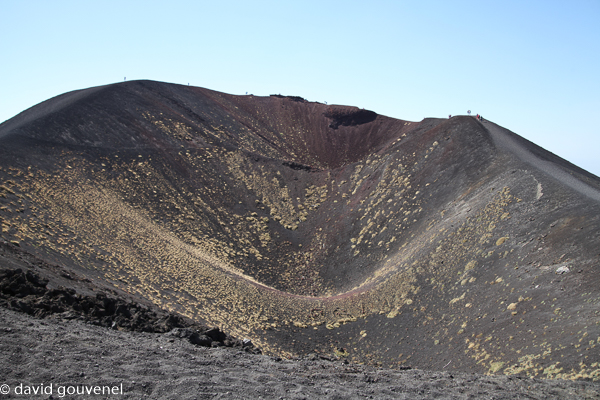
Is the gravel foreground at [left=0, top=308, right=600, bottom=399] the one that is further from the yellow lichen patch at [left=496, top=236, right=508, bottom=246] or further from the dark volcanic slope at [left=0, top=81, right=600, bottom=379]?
the yellow lichen patch at [left=496, top=236, right=508, bottom=246]

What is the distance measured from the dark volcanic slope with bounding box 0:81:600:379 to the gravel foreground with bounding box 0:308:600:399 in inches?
130

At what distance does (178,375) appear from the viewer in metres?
9.07

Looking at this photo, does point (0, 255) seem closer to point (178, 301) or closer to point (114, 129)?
point (178, 301)

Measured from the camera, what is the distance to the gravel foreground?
805 cm

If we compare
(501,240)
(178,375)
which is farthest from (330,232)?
(178,375)

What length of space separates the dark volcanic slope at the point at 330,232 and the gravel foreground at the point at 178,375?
3298mm

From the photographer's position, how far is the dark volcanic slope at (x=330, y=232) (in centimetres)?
1634

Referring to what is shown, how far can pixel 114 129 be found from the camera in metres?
41.9

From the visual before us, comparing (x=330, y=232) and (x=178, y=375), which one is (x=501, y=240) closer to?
(x=330, y=232)

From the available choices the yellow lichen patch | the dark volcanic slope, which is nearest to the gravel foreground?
the dark volcanic slope

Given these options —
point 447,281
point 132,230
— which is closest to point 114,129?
point 132,230

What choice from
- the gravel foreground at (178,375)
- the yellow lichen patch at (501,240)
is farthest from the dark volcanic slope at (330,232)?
the gravel foreground at (178,375)

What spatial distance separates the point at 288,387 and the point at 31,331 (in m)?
6.33

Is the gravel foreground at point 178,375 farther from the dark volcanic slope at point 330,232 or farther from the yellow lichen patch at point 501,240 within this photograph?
the yellow lichen patch at point 501,240
